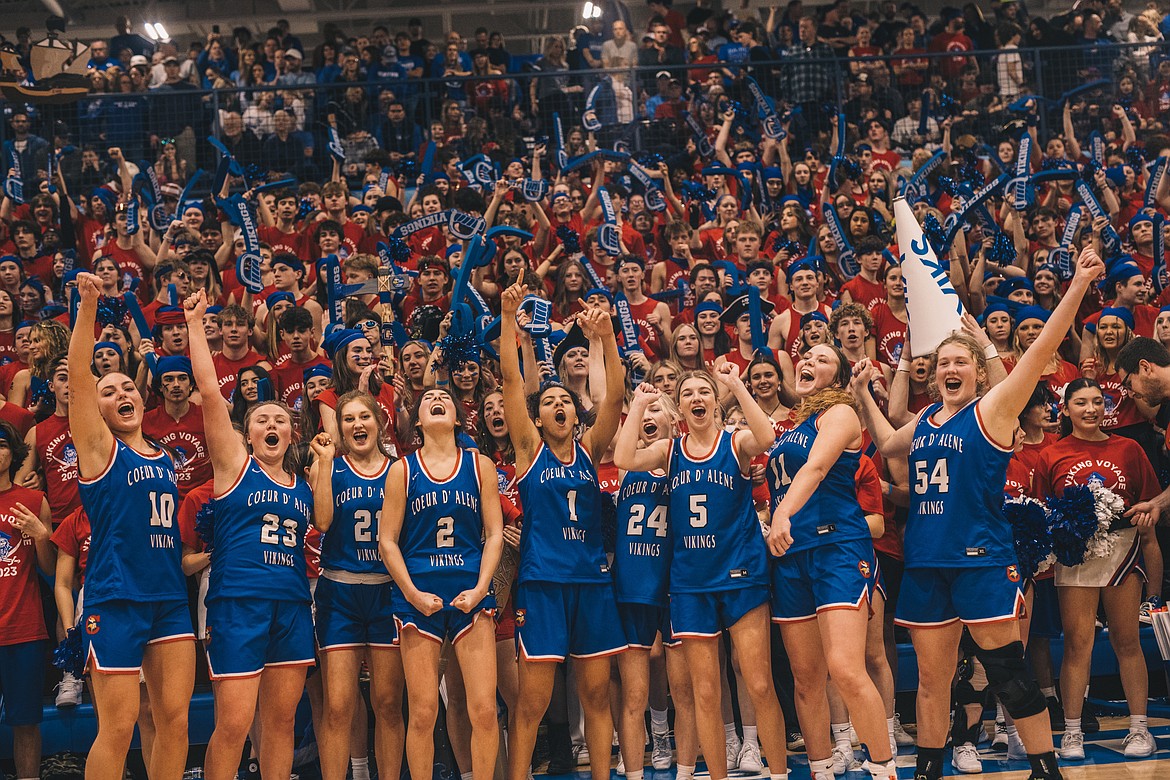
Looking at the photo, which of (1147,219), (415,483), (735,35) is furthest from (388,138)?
(415,483)

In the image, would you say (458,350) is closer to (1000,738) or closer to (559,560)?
(559,560)

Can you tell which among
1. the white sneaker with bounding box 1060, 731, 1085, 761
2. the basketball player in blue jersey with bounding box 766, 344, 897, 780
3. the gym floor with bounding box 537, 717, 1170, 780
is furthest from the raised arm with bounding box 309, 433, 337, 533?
the white sneaker with bounding box 1060, 731, 1085, 761

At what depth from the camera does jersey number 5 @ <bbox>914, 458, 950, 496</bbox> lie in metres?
5.51

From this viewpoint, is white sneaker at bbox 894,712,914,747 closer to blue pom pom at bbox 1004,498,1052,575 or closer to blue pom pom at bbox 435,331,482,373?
blue pom pom at bbox 1004,498,1052,575

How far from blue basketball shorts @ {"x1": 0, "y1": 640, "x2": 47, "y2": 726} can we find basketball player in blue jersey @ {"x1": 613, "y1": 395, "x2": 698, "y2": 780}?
309 centimetres

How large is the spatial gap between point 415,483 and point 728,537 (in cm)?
147

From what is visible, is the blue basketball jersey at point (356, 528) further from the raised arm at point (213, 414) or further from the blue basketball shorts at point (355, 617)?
the raised arm at point (213, 414)

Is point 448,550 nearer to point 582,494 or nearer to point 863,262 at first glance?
point 582,494

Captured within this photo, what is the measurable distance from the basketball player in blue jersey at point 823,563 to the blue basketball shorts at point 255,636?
2165 millimetres

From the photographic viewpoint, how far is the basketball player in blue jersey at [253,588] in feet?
17.9

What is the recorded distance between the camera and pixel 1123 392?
24.3 feet

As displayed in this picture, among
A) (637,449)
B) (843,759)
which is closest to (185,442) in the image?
(637,449)

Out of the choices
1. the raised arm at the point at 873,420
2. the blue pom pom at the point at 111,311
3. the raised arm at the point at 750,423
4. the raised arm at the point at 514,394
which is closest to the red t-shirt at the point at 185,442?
the blue pom pom at the point at 111,311

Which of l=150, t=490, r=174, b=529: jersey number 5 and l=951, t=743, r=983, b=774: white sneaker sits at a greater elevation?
l=150, t=490, r=174, b=529: jersey number 5
